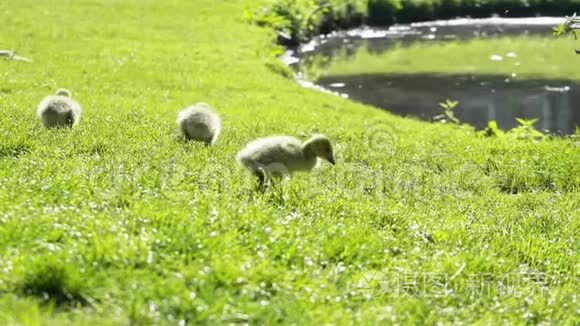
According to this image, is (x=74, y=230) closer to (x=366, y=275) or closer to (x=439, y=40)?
(x=366, y=275)

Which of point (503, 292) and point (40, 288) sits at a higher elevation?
point (40, 288)

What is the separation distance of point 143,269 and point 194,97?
51.5 feet

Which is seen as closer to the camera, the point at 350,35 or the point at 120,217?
the point at 120,217

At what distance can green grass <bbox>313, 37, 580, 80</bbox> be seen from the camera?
3553 centimetres

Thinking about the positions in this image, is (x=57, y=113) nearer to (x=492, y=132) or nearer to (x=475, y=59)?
(x=492, y=132)

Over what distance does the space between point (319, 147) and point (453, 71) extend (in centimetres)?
2727

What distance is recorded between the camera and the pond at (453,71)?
2825cm

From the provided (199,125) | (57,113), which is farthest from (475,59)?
(57,113)

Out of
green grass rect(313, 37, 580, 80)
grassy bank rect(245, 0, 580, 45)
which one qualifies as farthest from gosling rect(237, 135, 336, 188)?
grassy bank rect(245, 0, 580, 45)

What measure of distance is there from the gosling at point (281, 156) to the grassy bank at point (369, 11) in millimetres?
30203

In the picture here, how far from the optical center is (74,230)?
6242 mm

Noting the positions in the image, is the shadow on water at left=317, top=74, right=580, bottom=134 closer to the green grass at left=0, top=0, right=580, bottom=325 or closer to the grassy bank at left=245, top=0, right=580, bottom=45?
the grassy bank at left=245, top=0, right=580, bottom=45

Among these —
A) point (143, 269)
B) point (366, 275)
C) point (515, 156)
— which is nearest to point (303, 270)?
point (366, 275)

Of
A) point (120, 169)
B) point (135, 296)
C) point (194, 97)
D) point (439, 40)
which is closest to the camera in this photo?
point (135, 296)
